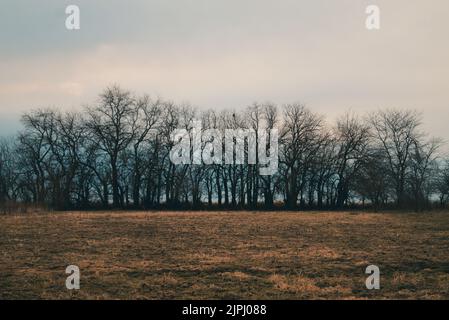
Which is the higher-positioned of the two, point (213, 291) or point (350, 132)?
point (350, 132)

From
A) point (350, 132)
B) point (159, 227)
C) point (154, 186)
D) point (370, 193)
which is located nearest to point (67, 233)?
point (159, 227)

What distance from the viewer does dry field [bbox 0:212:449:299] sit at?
40.2 ft

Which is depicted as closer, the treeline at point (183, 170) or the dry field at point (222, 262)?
the dry field at point (222, 262)

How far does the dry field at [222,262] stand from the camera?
1224 cm

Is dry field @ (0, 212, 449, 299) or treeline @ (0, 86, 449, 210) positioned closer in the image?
dry field @ (0, 212, 449, 299)

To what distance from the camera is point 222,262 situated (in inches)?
644

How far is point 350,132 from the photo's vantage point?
7344cm

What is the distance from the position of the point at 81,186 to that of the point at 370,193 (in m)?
39.3

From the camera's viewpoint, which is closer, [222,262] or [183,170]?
[222,262]
